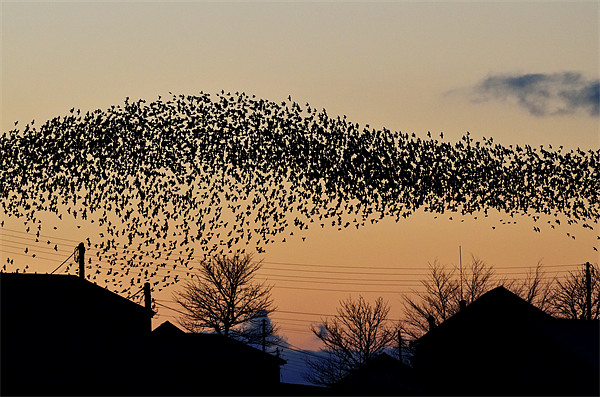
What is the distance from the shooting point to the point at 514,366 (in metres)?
40.6

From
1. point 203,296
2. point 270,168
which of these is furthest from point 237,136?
point 203,296

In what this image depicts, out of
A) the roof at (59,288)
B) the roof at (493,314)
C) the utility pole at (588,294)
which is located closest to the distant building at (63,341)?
the roof at (59,288)

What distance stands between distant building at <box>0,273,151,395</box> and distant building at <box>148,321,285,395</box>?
11156 millimetres

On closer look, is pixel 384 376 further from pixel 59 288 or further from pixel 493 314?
pixel 59 288

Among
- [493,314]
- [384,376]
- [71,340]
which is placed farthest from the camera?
[384,376]

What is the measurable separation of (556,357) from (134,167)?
73.0 ft

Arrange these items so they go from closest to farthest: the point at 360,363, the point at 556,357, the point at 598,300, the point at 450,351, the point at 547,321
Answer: the point at 556,357
the point at 547,321
the point at 450,351
the point at 360,363
the point at 598,300

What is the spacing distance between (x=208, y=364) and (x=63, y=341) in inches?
858

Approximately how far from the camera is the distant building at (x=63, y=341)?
36031 millimetres

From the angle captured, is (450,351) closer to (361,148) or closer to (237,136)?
(361,148)

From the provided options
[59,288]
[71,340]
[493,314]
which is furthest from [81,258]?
[493,314]

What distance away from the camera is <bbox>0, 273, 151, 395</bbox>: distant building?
36031 millimetres

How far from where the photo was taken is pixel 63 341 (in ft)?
128

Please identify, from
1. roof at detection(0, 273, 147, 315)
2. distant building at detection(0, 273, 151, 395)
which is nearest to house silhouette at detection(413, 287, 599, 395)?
distant building at detection(0, 273, 151, 395)
